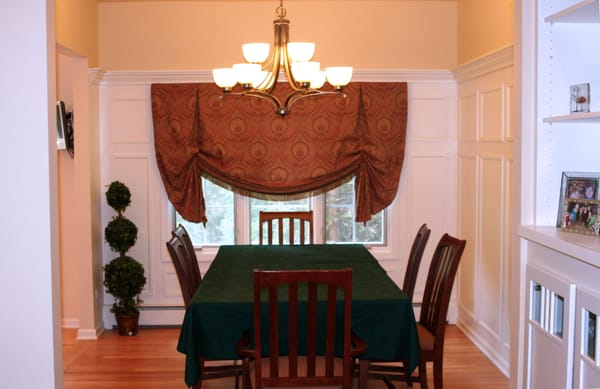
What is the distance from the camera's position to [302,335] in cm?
338

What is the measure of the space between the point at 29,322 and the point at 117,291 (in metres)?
3.26

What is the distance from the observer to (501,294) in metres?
4.79

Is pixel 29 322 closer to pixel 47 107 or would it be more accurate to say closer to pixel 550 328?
pixel 47 107

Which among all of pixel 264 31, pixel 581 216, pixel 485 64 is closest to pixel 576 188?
pixel 581 216

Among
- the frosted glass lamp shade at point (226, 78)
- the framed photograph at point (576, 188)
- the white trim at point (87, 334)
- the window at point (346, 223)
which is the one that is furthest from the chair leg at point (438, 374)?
the white trim at point (87, 334)

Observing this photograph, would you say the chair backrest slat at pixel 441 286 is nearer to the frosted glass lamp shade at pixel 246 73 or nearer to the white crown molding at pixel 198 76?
the frosted glass lamp shade at pixel 246 73

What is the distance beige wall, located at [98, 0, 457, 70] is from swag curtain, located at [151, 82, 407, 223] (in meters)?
0.27

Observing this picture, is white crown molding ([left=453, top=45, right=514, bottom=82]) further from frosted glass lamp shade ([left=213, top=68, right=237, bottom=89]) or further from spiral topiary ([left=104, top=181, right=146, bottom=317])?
→ spiral topiary ([left=104, top=181, right=146, bottom=317])

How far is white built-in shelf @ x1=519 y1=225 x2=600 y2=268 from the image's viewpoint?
7.53ft

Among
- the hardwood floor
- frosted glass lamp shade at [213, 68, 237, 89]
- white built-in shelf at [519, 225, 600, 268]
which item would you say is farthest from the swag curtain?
white built-in shelf at [519, 225, 600, 268]

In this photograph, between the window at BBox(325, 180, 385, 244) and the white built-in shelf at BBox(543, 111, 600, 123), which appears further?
the window at BBox(325, 180, 385, 244)

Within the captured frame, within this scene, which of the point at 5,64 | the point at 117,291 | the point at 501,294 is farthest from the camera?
the point at 117,291

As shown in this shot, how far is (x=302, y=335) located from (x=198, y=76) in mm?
3081

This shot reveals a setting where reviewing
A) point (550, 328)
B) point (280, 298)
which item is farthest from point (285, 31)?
point (550, 328)
